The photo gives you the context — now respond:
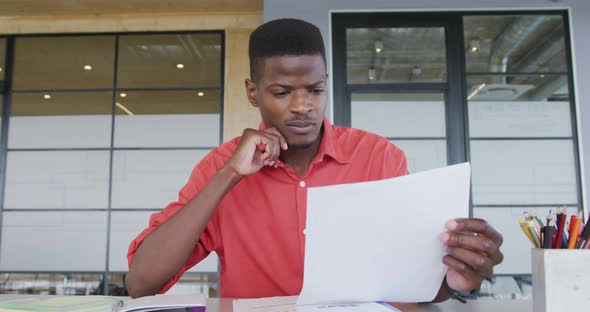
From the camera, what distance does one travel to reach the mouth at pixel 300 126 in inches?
48.6

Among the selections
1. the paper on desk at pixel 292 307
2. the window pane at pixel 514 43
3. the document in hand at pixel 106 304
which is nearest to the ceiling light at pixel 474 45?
the window pane at pixel 514 43

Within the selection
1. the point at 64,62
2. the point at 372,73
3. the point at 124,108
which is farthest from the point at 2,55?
the point at 372,73

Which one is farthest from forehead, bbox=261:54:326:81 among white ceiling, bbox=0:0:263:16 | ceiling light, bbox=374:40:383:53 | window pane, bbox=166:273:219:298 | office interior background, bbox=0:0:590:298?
window pane, bbox=166:273:219:298

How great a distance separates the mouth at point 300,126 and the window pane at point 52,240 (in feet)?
12.7

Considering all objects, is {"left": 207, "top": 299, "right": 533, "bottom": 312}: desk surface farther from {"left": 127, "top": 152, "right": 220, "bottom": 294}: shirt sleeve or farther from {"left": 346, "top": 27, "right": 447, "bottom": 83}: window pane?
{"left": 346, "top": 27, "right": 447, "bottom": 83}: window pane

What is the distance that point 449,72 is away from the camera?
4.09m

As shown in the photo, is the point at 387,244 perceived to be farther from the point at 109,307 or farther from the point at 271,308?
the point at 109,307

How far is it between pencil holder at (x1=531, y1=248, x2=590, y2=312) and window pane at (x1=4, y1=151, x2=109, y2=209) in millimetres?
4491

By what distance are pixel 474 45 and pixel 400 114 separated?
33.2 inches

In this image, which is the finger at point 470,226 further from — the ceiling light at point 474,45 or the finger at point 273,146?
the ceiling light at point 474,45

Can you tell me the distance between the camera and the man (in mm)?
1117

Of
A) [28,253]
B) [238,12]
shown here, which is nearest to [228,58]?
[238,12]

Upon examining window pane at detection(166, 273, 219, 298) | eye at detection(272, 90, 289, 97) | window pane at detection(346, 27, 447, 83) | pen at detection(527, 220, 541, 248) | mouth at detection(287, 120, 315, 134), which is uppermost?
window pane at detection(346, 27, 447, 83)

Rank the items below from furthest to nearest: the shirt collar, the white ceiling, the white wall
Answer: the white ceiling
the white wall
the shirt collar
